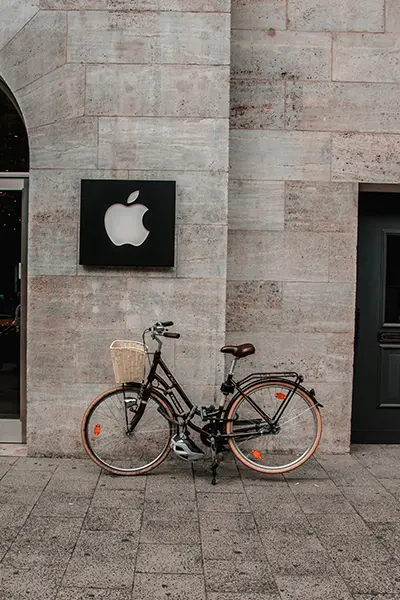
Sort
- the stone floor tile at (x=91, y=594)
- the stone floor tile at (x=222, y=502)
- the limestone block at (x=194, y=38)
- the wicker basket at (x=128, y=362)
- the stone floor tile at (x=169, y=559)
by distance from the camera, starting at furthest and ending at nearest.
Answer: the limestone block at (x=194, y=38), the wicker basket at (x=128, y=362), the stone floor tile at (x=222, y=502), the stone floor tile at (x=169, y=559), the stone floor tile at (x=91, y=594)

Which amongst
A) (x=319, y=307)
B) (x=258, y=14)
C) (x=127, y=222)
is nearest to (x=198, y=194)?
(x=127, y=222)

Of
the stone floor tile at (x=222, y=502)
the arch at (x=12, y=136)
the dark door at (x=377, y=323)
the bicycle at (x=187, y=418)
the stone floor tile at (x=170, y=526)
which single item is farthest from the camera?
the dark door at (x=377, y=323)

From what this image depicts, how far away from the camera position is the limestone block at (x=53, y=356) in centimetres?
607

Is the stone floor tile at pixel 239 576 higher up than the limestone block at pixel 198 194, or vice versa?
the limestone block at pixel 198 194

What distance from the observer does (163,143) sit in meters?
6.02

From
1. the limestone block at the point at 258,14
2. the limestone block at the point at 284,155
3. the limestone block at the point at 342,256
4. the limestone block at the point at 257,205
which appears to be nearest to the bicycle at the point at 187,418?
the limestone block at the point at 342,256

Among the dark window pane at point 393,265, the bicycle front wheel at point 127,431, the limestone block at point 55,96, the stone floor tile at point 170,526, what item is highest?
the limestone block at point 55,96

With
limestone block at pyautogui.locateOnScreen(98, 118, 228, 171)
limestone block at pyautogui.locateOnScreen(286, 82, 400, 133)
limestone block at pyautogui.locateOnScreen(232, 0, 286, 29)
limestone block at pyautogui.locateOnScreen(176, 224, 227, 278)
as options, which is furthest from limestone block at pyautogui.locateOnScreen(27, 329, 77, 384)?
Answer: limestone block at pyautogui.locateOnScreen(232, 0, 286, 29)

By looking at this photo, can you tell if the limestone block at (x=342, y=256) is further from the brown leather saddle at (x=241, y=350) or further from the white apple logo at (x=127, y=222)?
the white apple logo at (x=127, y=222)

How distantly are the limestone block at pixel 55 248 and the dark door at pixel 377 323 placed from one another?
117 inches

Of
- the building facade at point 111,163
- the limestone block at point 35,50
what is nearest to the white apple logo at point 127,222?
the building facade at point 111,163

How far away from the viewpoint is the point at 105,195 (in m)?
5.98

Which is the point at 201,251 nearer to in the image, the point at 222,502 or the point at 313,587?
the point at 222,502

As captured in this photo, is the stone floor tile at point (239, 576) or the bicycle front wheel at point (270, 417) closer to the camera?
the stone floor tile at point (239, 576)
